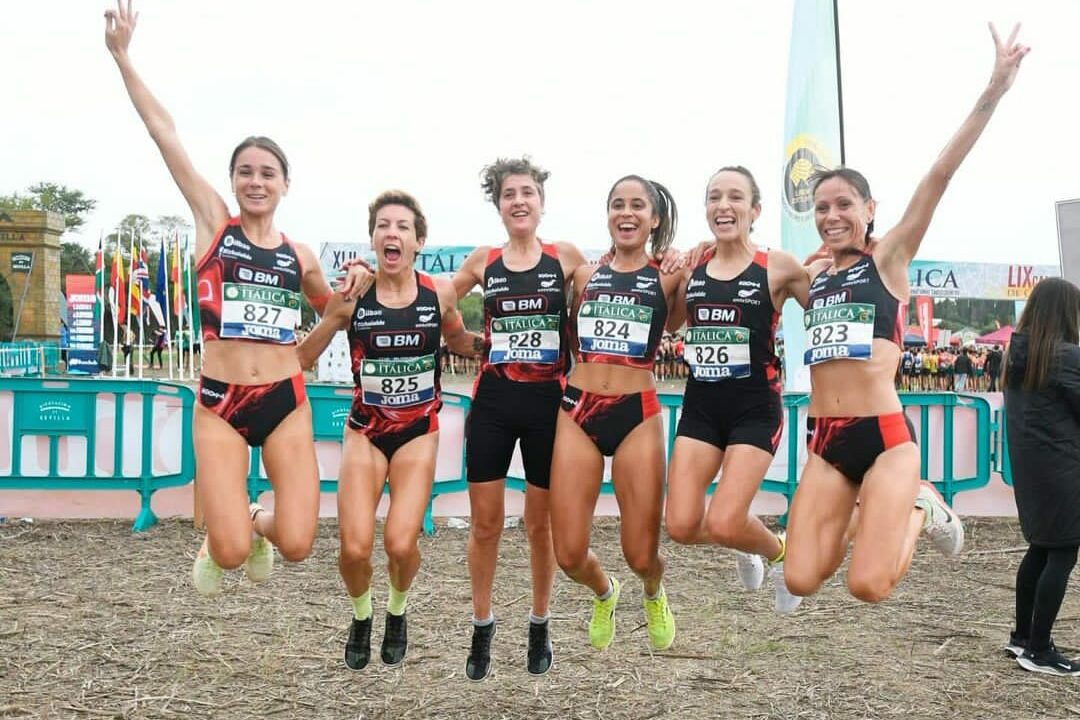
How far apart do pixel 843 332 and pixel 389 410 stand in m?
2.24

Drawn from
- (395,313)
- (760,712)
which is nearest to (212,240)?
(395,313)

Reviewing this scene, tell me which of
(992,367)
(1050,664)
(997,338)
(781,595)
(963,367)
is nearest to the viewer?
(781,595)

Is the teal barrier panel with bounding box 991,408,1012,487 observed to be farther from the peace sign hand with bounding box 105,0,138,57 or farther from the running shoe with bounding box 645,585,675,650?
the peace sign hand with bounding box 105,0,138,57

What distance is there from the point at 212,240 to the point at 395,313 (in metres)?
0.96

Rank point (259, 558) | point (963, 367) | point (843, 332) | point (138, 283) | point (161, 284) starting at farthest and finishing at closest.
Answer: point (963, 367)
point (161, 284)
point (138, 283)
point (259, 558)
point (843, 332)

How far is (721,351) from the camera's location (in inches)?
183

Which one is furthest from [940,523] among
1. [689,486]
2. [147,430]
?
[147,430]

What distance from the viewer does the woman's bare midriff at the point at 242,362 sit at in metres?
4.53

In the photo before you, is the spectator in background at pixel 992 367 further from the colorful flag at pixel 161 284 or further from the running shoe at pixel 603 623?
the running shoe at pixel 603 623

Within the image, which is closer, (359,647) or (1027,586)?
(359,647)

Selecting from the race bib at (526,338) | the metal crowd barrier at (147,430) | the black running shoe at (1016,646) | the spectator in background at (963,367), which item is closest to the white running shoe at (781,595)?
the race bib at (526,338)

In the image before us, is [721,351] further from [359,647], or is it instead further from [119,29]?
[119,29]

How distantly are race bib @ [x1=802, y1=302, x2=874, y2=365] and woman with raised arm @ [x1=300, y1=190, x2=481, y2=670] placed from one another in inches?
74.8

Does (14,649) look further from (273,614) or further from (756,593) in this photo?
(756,593)
